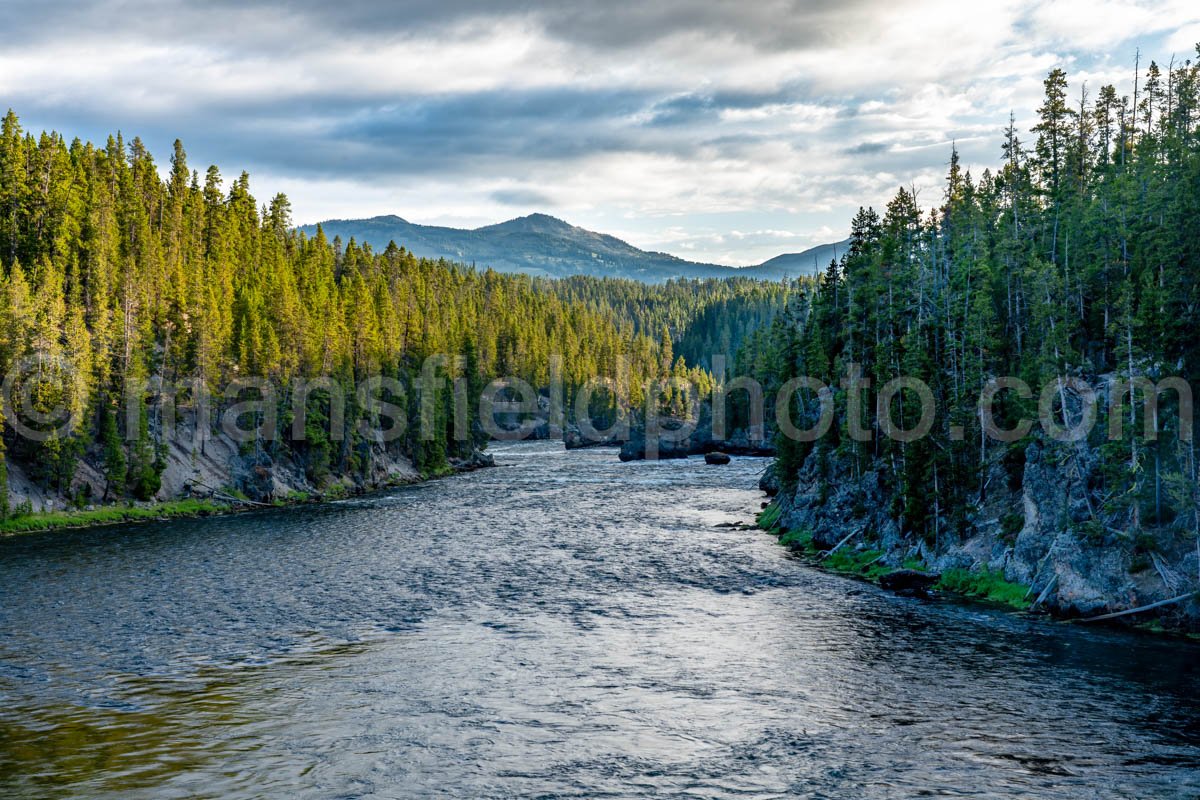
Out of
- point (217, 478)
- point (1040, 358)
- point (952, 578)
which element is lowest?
point (952, 578)

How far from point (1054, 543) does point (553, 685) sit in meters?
25.2

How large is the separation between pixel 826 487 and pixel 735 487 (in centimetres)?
3393

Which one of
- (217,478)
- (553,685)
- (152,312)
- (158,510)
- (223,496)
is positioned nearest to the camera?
(553,685)

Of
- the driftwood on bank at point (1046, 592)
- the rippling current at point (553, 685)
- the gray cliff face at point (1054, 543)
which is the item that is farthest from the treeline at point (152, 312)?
the driftwood on bank at point (1046, 592)

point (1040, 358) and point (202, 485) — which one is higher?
point (1040, 358)

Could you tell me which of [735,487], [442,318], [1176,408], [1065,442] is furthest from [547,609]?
[442,318]

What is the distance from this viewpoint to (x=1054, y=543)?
3891cm

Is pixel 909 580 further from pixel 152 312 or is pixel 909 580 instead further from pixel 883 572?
pixel 152 312

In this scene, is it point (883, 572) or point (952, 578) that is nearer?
point (952, 578)

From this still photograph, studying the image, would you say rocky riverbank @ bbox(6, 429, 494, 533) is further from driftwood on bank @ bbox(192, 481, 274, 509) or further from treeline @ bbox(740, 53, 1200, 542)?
treeline @ bbox(740, 53, 1200, 542)

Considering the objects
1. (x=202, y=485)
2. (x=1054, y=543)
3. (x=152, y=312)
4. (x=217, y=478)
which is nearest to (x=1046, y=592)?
(x=1054, y=543)

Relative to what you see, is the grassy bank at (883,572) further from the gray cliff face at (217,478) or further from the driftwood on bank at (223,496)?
the gray cliff face at (217,478)

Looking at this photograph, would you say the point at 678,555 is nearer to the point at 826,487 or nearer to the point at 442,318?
the point at 826,487

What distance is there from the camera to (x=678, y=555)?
5344 centimetres
